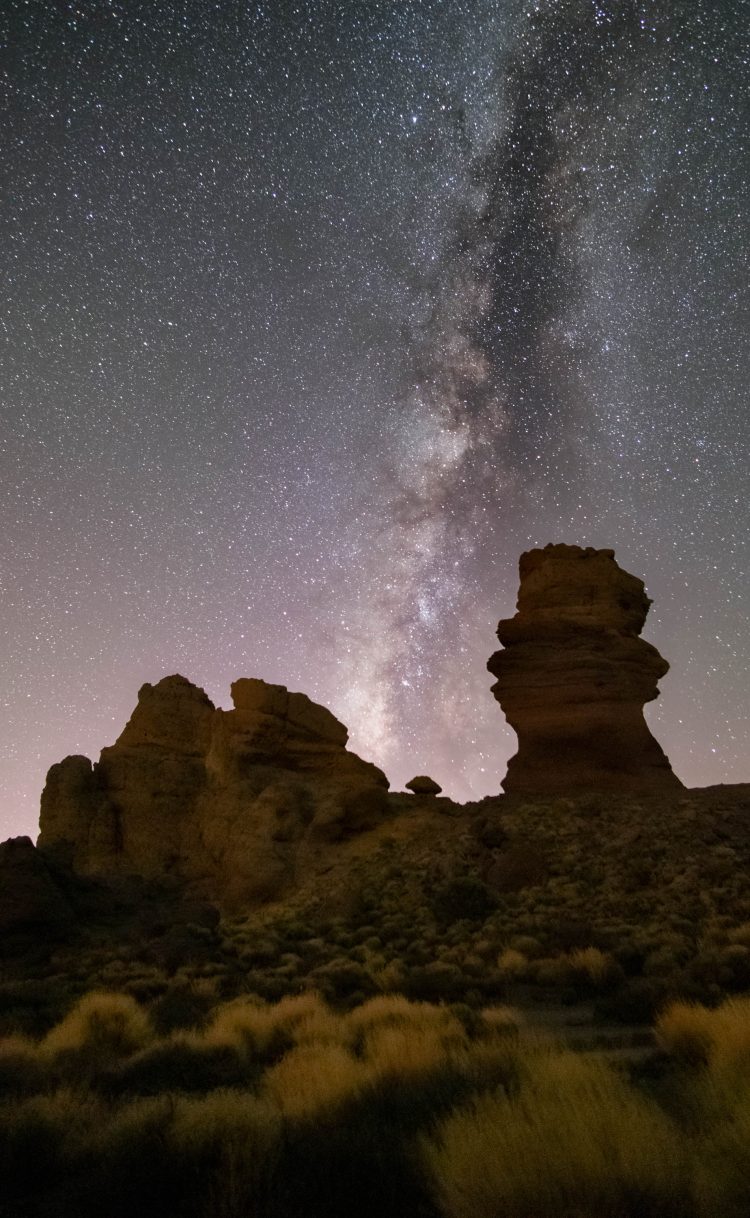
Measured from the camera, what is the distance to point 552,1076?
5391 mm

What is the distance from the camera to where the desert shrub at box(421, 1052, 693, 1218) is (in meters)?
3.52

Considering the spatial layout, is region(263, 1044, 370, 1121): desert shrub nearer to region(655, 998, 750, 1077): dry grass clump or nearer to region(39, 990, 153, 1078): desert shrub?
region(39, 990, 153, 1078): desert shrub

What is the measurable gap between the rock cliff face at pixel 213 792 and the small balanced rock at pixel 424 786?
5291mm

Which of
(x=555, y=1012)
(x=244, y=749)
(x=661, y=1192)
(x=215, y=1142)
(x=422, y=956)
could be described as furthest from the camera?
(x=244, y=749)

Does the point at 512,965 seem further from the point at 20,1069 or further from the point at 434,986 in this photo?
the point at 20,1069

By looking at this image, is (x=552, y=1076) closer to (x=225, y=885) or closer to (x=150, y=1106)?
(x=150, y=1106)

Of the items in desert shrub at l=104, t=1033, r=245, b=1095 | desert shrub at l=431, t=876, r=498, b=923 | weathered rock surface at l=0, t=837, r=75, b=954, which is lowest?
desert shrub at l=104, t=1033, r=245, b=1095

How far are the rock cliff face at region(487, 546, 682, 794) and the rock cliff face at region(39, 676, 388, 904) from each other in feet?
27.7

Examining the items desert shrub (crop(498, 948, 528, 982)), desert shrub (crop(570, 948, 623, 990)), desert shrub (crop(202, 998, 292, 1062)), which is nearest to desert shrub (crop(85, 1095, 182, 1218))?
→ desert shrub (crop(202, 998, 292, 1062))

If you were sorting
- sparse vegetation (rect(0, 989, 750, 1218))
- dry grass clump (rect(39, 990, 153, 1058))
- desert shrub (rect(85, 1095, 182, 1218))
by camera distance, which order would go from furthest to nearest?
dry grass clump (rect(39, 990, 153, 1058)) → desert shrub (rect(85, 1095, 182, 1218)) → sparse vegetation (rect(0, 989, 750, 1218))

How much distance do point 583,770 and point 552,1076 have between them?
3008 centimetres

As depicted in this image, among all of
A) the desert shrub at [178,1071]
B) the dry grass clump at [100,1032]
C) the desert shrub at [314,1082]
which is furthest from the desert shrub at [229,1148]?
the dry grass clump at [100,1032]

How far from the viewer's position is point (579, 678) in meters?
35.9

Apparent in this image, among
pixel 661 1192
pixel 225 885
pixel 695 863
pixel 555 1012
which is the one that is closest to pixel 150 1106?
pixel 661 1192
